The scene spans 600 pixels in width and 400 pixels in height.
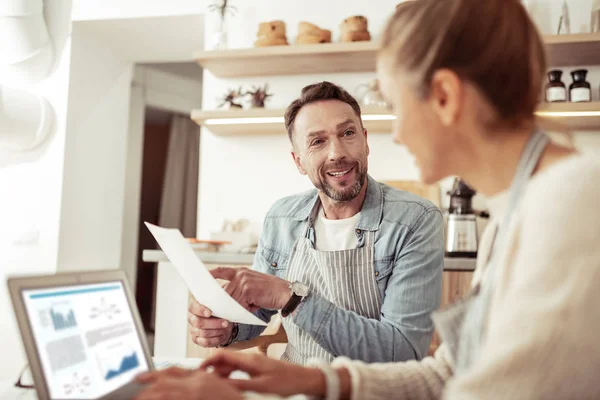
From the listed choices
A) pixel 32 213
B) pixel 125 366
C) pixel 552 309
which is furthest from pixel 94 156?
pixel 552 309

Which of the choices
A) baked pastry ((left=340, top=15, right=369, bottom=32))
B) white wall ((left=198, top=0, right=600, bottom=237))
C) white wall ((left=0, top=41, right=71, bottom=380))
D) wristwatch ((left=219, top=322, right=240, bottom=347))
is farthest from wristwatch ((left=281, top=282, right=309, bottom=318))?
white wall ((left=0, top=41, right=71, bottom=380))

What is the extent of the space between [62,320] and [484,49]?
633mm

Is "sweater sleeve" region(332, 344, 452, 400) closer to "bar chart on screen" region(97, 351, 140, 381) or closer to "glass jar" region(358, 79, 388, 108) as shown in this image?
"bar chart on screen" region(97, 351, 140, 381)

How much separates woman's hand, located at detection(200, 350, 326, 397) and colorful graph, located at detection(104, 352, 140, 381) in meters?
0.11

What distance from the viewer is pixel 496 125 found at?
66 centimetres

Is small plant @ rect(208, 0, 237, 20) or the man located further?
small plant @ rect(208, 0, 237, 20)

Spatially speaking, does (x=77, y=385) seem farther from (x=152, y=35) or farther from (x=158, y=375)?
(x=152, y=35)

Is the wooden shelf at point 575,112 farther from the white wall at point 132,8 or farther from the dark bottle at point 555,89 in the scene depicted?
the white wall at point 132,8

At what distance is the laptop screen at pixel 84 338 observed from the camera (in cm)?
70

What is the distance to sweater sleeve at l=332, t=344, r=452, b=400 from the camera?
2.57 feet

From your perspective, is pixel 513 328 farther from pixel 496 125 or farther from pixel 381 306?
pixel 381 306

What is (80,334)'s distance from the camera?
75cm

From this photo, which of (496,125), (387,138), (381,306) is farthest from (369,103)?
Answer: (496,125)

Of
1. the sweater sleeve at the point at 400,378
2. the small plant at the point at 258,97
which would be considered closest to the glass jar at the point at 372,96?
the small plant at the point at 258,97
